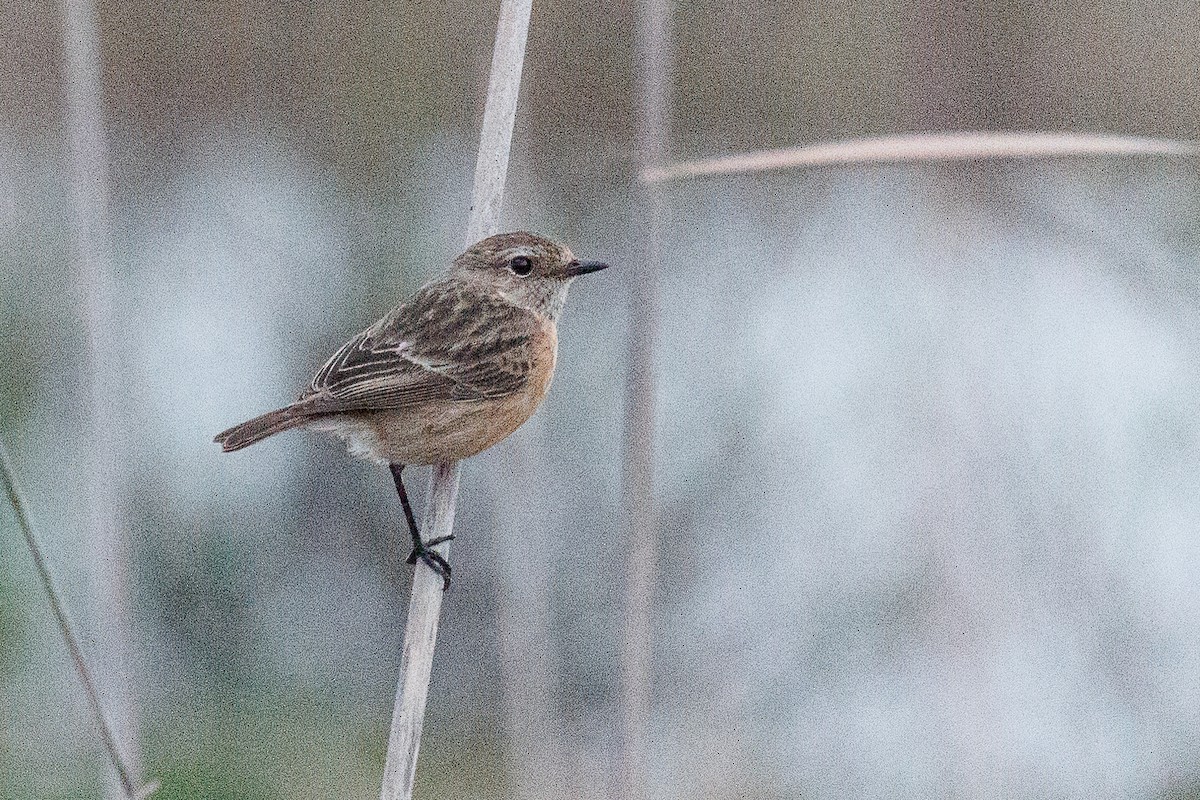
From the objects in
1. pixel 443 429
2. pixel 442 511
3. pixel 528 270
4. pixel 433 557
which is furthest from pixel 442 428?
pixel 528 270

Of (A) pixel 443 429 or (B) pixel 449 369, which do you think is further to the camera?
(B) pixel 449 369

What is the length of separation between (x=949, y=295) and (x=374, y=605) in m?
2.63

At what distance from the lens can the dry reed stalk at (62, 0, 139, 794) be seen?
3.61 metres

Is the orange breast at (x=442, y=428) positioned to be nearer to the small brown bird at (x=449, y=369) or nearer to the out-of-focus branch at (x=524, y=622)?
the small brown bird at (x=449, y=369)

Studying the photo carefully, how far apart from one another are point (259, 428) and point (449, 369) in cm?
58

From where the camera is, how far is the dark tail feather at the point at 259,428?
3.17 m

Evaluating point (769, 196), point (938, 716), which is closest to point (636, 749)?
point (938, 716)

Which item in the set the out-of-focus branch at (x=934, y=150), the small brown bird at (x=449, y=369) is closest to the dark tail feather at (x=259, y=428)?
the small brown bird at (x=449, y=369)

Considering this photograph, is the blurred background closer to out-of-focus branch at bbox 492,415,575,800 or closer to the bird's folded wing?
out-of-focus branch at bbox 492,415,575,800

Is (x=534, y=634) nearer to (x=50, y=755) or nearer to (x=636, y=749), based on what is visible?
(x=636, y=749)

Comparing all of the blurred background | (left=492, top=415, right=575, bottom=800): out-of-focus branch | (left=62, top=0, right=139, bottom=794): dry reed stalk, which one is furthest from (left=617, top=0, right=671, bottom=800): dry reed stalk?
(left=62, top=0, right=139, bottom=794): dry reed stalk

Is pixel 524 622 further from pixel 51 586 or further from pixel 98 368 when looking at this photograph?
pixel 51 586

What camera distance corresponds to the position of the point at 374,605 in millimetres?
5512

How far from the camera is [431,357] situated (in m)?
3.62
